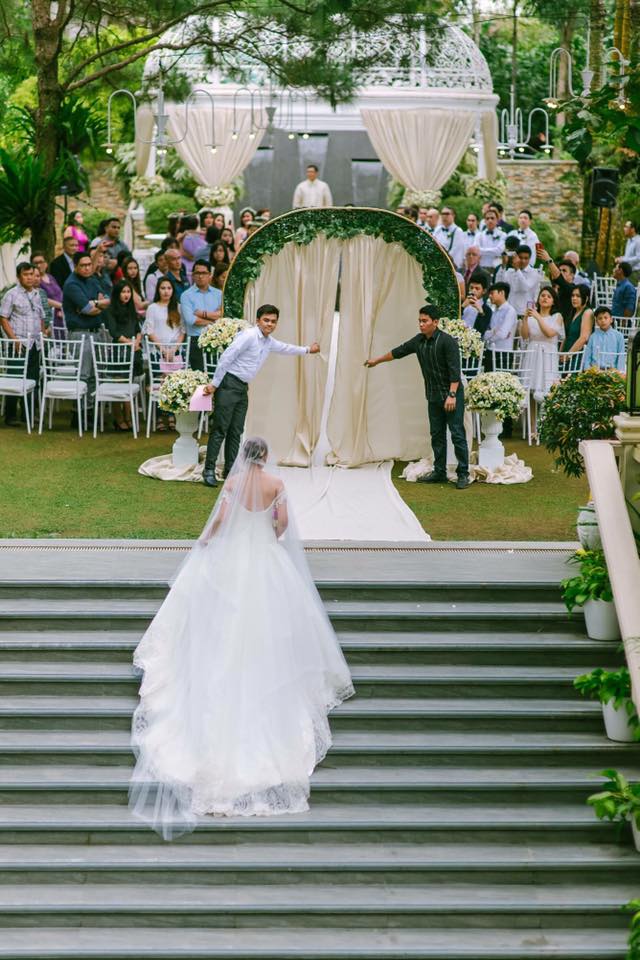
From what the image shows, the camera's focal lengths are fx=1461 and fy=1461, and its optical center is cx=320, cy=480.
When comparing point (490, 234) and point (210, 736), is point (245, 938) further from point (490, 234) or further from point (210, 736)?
point (490, 234)

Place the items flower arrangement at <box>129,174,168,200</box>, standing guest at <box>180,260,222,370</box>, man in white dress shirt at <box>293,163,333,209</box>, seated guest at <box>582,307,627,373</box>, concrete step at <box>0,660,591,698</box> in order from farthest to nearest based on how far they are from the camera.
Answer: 1. flower arrangement at <box>129,174,168,200</box>
2. man in white dress shirt at <box>293,163,333,209</box>
3. seated guest at <box>582,307,627,373</box>
4. standing guest at <box>180,260,222,370</box>
5. concrete step at <box>0,660,591,698</box>

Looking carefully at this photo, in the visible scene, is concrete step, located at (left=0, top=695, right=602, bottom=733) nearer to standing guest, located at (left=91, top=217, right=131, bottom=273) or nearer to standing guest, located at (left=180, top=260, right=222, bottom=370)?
standing guest, located at (left=180, top=260, right=222, bottom=370)

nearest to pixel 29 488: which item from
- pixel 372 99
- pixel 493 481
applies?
pixel 493 481

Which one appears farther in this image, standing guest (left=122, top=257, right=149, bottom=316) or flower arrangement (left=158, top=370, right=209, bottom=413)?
standing guest (left=122, top=257, right=149, bottom=316)

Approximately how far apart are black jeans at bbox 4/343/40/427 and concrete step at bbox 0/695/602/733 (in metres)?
6.34

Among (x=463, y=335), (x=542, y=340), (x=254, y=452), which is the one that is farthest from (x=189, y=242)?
(x=254, y=452)

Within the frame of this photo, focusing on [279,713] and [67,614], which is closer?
[279,713]

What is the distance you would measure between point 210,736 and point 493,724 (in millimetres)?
1450

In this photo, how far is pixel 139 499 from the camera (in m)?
10.8

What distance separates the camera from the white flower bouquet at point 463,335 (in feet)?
40.3

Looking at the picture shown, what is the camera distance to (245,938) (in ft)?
20.4

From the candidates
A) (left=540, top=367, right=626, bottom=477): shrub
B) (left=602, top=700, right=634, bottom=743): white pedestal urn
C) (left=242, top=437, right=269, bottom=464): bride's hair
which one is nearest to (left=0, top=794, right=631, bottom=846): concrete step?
(left=602, top=700, right=634, bottom=743): white pedestal urn

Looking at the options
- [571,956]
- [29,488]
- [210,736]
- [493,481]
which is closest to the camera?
[571,956]

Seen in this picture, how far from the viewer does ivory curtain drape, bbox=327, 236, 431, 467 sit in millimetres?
12469
